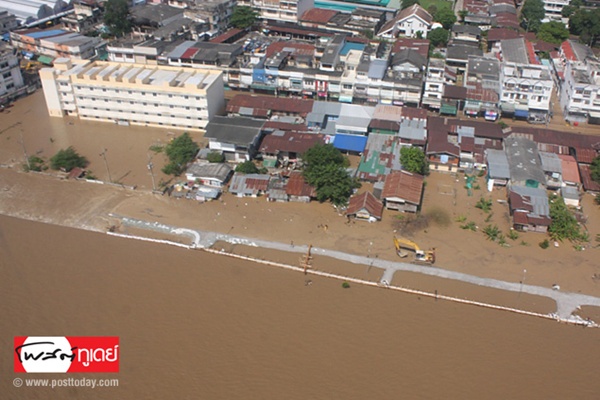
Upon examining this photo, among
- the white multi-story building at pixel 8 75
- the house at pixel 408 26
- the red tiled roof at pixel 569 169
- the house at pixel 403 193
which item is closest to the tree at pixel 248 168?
the house at pixel 403 193

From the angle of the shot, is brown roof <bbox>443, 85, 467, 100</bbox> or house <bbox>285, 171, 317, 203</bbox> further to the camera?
brown roof <bbox>443, 85, 467, 100</bbox>

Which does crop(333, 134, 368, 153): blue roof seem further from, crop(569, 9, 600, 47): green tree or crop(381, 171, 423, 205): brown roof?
crop(569, 9, 600, 47): green tree

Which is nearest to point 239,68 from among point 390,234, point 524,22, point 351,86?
point 351,86

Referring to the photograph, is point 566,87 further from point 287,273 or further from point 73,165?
point 73,165

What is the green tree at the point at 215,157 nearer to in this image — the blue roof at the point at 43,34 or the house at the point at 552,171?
the house at the point at 552,171

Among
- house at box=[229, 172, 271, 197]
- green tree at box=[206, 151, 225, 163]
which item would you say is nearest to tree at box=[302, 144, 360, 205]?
house at box=[229, 172, 271, 197]

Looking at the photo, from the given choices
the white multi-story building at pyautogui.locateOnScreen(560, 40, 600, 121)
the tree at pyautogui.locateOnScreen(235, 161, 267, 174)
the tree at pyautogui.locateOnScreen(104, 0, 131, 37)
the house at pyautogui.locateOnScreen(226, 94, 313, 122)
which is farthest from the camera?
the tree at pyautogui.locateOnScreen(104, 0, 131, 37)

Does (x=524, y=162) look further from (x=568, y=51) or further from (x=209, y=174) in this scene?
(x=568, y=51)

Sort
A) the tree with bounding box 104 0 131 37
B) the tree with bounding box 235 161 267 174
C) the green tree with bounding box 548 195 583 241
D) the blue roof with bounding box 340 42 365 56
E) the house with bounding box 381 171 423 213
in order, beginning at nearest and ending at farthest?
the green tree with bounding box 548 195 583 241 < the house with bounding box 381 171 423 213 < the tree with bounding box 235 161 267 174 < the blue roof with bounding box 340 42 365 56 < the tree with bounding box 104 0 131 37
